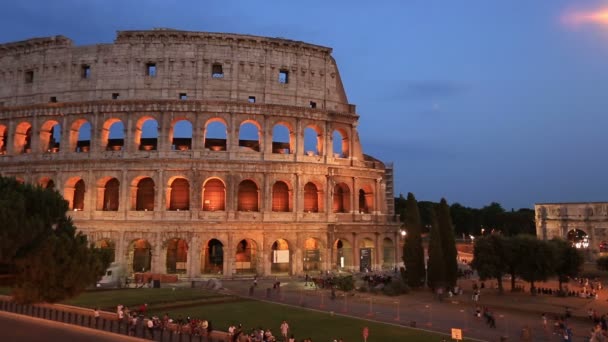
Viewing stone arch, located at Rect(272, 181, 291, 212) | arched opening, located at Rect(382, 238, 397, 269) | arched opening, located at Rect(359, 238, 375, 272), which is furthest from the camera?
arched opening, located at Rect(382, 238, 397, 269)

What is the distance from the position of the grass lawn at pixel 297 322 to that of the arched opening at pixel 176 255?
38.2ft

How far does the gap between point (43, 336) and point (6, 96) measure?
28.6 meters

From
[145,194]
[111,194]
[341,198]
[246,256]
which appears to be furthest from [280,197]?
[111,194]

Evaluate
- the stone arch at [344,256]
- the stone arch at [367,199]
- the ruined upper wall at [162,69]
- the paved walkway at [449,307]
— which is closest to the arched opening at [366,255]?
the stone arch at [344,256]

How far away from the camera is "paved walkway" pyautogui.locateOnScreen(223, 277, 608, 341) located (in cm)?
2272

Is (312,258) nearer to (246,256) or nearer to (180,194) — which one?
(246,256)

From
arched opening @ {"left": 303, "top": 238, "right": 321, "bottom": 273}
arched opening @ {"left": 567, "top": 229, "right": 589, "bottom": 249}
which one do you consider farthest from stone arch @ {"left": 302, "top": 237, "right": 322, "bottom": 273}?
arched opening @ {"left": 567, "top": 229, "right": 589, "bottom": 249}

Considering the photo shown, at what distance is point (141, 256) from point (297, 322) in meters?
19.9

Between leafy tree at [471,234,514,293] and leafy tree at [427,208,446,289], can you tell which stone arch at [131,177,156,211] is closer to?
leafy tree at [427,208,446,289]

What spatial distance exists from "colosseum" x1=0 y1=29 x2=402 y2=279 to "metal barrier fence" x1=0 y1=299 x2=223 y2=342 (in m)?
12.2

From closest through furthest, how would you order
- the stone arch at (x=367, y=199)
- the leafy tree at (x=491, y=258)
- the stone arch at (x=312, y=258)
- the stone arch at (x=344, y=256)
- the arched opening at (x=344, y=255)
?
the leafy tree at (x=491, y=258)
the stone arch at (x=312, y=258)
the stone arch at (x=344, y=256)
the arched opening at (x=344, y=255)
the stone arch at (x=367, y=199)

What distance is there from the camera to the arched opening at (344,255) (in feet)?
130

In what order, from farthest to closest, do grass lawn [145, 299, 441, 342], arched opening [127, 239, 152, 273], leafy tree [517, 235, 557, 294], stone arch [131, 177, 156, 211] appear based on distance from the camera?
1. stone arch [131, 177, 156, 211]
2. arched opening [127, 239, 152, 273]
3. leafy tree [517, 235, 557, 294]
4. grass lawn [145, 299, 441, 342]

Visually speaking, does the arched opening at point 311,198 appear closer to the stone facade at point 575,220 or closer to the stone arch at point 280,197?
the stone arch at point 280,197
